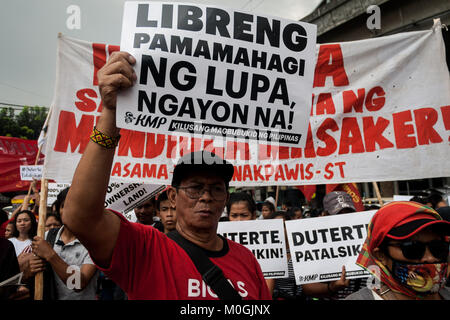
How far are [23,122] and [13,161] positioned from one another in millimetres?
32004

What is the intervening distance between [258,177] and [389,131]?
1295 millimetres

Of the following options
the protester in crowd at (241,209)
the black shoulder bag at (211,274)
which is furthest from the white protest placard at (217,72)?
the protester in crowd at (241,209)

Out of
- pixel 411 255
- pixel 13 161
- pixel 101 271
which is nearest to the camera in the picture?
pixel 411 255

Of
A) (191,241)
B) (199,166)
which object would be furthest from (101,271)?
(199,166)

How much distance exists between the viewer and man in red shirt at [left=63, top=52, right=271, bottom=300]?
115cm

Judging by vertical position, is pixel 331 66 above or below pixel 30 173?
above

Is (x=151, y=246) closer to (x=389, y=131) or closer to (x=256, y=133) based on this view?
(x=256, y=133)

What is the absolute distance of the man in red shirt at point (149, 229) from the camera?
3.77ft

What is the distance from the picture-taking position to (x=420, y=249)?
5.31 feet

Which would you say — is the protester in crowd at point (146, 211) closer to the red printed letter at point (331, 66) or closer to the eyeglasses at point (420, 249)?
the red printed letter at point (331, 66)

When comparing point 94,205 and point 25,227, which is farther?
point 25,227

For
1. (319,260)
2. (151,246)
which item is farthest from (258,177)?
(151,246)

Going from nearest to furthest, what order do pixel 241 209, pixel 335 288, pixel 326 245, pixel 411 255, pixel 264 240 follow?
pixel 411 255, pixel 335 288, pixel 326 245, pixel 264 240, pixel 241 209

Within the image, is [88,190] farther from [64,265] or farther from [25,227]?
[25,227]
